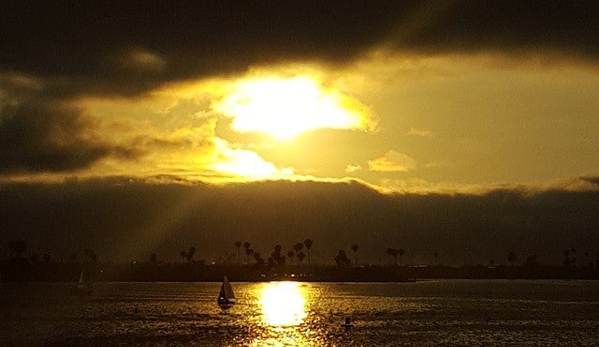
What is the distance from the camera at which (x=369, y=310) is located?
17500 centimetres

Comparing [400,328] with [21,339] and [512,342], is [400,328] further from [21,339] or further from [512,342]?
[21,339]

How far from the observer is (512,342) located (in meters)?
102

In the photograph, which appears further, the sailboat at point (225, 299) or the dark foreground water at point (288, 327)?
the sailboat at point (225, 299)

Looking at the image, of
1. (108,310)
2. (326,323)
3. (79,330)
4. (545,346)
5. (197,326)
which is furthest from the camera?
(108,310)

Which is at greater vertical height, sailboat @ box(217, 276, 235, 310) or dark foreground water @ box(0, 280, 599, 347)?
sailboat @ box(217, 276, 235, 310)

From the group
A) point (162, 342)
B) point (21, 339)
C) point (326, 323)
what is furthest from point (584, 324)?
point (21, 339)

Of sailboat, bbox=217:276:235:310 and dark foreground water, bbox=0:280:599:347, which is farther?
sailboat, bbox=217:276:235:310

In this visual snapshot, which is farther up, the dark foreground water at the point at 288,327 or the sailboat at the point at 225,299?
the sailboat at the point at 225,299

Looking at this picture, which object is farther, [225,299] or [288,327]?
[225,299]

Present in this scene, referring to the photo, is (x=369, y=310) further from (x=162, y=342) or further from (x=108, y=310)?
(x=162, y=342)

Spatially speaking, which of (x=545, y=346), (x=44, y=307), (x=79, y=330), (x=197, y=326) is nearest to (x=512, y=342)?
(x=545, y=346)

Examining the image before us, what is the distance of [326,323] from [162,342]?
39879 mm

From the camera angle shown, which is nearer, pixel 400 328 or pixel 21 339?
pixel 21 339

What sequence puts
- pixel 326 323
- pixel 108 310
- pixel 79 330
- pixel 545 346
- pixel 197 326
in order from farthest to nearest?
1. pixel 108 310
2. pixel 326 323
3. pixel 197 326
4. pixel 79 330
5. pixel 545 346
